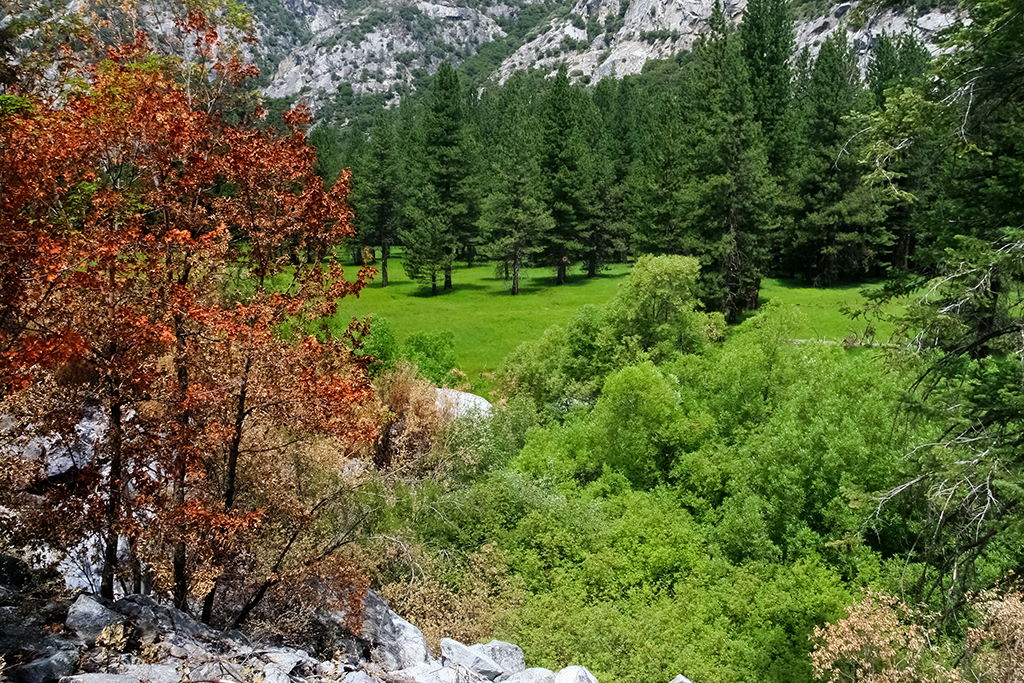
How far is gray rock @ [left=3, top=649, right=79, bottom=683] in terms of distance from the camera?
6359mm

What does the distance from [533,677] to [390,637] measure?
2.25m

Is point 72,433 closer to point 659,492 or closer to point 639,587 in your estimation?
point 639,587

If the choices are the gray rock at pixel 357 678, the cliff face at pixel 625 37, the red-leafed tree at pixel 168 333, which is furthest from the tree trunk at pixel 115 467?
the cliff face at pixel 625 37

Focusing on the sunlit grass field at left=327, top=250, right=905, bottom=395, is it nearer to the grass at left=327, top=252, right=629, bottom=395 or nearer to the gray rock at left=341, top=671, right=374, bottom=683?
the grass at left=327, top=252, right=629, bottom=395

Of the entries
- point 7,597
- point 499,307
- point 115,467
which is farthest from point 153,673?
point 499,307

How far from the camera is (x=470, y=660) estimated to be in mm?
9727

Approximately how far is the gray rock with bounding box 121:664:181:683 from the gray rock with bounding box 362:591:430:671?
281 cm

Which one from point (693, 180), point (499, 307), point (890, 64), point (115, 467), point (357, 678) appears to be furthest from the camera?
point (890, 64)

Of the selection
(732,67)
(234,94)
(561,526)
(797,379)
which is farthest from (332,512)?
(732,67)

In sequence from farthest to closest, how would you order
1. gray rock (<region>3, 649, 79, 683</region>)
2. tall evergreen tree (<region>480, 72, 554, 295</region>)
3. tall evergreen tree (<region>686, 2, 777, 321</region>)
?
1. tall evergreen tree (<region>480, 72, 554, 295</region>)
2. tall evergreen tree (<region>686, 2, 777, 321</region>)
3. gray rock (<region>3, 649, 79, 683</region>)

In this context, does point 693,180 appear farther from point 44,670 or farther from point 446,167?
point 44,670

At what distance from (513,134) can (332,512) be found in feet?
154

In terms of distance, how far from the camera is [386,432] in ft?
58.1

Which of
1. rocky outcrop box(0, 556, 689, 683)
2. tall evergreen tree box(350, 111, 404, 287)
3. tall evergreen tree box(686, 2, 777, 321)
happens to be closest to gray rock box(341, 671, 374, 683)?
rocky outcrop box(0, 556, 689, 683)
